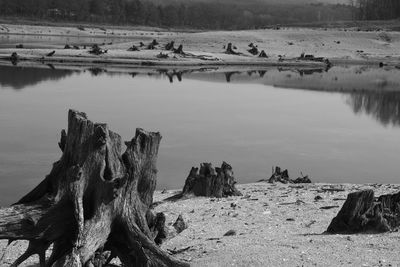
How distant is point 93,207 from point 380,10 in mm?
93080

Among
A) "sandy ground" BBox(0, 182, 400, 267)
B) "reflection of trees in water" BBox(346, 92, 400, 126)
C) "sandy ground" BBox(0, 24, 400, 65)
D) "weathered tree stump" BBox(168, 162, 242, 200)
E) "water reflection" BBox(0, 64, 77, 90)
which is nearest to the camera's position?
"sandy ground" BBox(0, 182, 400, 267)

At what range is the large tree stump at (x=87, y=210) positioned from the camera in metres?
4.73

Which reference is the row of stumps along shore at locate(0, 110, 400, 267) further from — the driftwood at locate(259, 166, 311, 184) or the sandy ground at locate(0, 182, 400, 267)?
the driftwood at locate(259, 166, 311, 184)

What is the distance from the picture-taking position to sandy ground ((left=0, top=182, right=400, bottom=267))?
538cm

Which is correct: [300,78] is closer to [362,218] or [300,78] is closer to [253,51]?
[253,51]

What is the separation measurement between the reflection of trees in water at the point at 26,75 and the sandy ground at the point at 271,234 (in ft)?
46.3

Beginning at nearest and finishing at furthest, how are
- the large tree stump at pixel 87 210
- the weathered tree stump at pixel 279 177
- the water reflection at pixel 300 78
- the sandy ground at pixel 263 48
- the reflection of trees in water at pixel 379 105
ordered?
the large tree stump at pixel 87 210
the weathered tree stump at pixel 279 177
the reflection of trees in water at pixel 379 105
the water reflection at pixel 300 78
the sandy ground at pixel 263 48

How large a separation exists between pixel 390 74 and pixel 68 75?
17.4 m

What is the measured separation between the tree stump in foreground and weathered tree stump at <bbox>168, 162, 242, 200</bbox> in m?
2.39

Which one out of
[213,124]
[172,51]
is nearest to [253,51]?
[172,51]

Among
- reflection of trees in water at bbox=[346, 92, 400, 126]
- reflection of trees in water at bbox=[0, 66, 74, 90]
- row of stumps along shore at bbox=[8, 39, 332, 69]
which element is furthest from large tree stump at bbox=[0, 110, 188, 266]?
row of stumps along shore at bbox=[8, 39, 332, 69]

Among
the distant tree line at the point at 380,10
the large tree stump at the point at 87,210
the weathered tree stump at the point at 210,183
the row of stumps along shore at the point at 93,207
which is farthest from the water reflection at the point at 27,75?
the distant tree line at the point at 380,10

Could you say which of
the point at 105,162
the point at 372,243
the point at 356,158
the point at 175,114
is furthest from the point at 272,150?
the point at 105,162

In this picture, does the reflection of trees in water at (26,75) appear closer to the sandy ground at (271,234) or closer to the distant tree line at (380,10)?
the sandy ground at (271,234)
